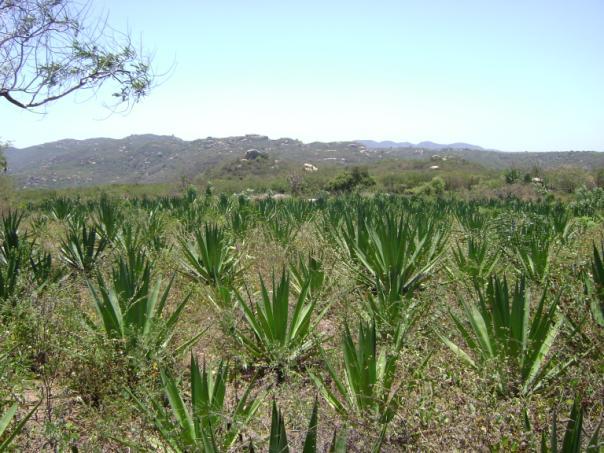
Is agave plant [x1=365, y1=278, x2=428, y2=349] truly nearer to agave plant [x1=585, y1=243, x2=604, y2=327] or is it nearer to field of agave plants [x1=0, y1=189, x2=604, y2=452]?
field of agave plants [x1=0, y1=189, x2=604, y2=452]

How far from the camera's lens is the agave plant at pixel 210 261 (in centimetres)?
534

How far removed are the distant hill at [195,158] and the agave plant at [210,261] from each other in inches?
2252

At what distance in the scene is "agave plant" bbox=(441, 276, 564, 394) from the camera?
2816mm

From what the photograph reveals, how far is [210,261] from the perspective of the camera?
5.40 metres

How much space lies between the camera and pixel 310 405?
2.71 m

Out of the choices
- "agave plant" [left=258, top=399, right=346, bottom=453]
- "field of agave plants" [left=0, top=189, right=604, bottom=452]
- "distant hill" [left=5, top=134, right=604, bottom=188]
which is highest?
"distant hill" [left=5, top=134, right=604, bottom=188]

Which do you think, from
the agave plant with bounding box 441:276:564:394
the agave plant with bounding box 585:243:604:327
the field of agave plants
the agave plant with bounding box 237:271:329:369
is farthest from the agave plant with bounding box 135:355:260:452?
the agave plant with bounding box 585:243:604:327

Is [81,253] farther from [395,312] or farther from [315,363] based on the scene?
[395,312]

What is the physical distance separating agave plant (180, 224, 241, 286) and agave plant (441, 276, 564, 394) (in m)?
2.90

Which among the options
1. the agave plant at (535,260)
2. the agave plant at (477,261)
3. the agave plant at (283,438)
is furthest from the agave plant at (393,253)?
the agave plant at (283,438)

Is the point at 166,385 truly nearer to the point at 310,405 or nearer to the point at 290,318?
the point at 310,405

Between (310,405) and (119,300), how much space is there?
1.81 metres

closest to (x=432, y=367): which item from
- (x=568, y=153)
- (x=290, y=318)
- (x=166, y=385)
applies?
(x=290, y=318)

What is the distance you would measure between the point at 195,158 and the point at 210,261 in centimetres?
8203
